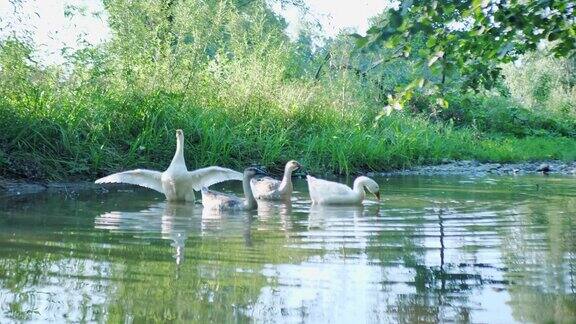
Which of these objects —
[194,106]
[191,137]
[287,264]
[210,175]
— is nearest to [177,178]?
[210,175]

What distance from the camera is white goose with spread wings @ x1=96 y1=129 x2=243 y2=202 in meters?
11.2

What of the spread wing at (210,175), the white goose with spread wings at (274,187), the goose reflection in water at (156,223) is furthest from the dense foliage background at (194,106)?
the goose reflection in water at (156,223)

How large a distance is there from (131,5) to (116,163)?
18.0 feet

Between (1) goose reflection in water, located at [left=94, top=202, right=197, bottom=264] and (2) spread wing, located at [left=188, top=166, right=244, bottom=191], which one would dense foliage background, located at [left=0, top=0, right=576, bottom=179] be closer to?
(2) spread wing, located at [left=188, top=166, right=244, bottom=191]

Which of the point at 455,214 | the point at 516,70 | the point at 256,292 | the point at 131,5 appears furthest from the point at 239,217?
the point at 516,70

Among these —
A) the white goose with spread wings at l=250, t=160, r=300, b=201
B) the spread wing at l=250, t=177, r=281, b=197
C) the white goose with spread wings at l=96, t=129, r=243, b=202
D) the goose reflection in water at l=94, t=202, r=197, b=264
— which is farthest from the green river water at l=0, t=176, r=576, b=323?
the spread wing at l=250, t=177, r=281, b=197

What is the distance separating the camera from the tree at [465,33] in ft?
18.1

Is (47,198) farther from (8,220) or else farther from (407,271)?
(407,271)

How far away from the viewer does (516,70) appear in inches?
1905

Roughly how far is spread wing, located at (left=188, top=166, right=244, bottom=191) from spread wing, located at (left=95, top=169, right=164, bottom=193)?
18.6 inches

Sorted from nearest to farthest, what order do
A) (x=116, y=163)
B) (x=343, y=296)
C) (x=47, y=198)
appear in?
1. (x=343, y=296)
2. (x=47, y=198)
3. (x=116, y=163)

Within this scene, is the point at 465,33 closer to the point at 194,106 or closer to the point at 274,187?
the point at 274,187

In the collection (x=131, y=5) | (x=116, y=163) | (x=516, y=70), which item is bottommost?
(x=116, y=163)

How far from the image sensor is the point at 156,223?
827 centimetres
